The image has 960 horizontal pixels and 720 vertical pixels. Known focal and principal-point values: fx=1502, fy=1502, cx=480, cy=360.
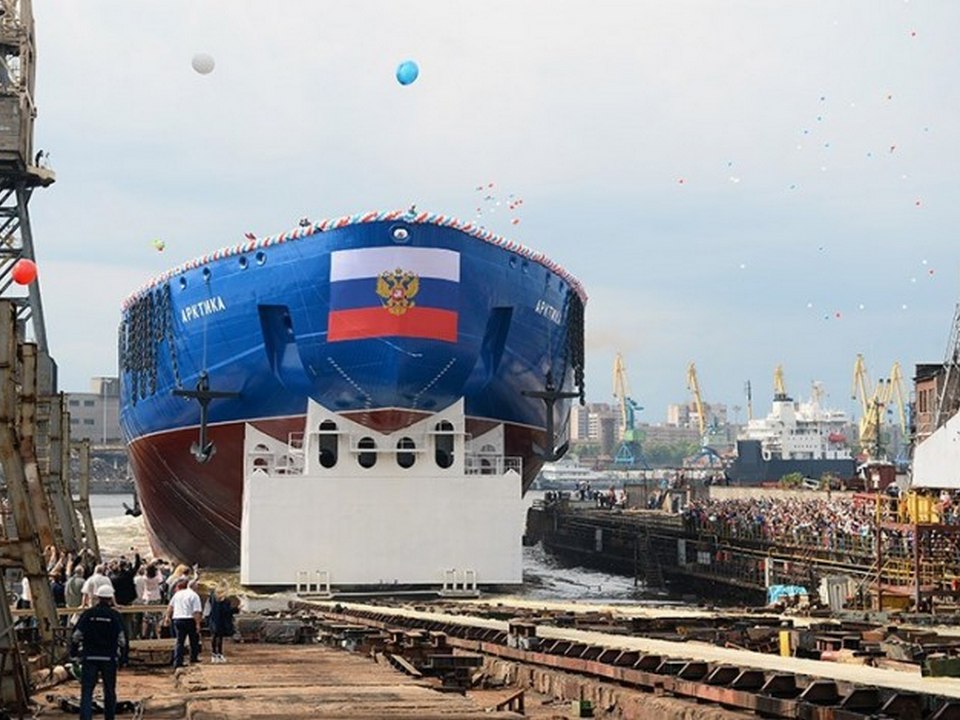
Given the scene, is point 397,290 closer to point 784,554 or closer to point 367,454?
point 367,454

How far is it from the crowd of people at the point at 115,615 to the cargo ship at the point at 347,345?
814 centimetres

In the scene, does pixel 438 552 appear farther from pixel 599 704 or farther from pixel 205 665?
pixel 599 704

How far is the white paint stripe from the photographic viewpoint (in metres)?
34.1

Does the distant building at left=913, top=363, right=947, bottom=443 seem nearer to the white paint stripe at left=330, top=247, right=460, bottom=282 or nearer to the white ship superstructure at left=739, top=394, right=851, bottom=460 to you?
the white paint stripe at left=330, top=247, right=460, bottom=282

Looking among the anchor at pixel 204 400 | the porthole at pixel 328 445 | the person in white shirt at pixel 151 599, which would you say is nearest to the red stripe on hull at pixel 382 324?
the porthole at pixel 328 445

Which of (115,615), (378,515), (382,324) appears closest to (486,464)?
(378,515)

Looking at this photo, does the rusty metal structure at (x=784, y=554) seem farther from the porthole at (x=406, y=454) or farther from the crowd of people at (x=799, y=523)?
the porthole at (x=406, y=454)

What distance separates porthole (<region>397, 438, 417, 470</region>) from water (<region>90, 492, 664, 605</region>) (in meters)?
4.26

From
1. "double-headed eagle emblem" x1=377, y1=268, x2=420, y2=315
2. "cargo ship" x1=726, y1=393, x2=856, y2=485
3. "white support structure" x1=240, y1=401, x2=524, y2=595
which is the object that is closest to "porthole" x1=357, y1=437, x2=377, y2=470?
"white support structure" x1=240, y1=401, x2=524, y2=595

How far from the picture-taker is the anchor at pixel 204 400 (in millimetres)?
36625

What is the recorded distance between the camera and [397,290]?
34.0m

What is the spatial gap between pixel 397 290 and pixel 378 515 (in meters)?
5.09

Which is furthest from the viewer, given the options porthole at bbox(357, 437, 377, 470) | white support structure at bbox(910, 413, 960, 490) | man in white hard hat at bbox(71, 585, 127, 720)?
white support structure at bbox(910, 413, 960, 490)

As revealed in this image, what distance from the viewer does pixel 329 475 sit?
33.7 metres
